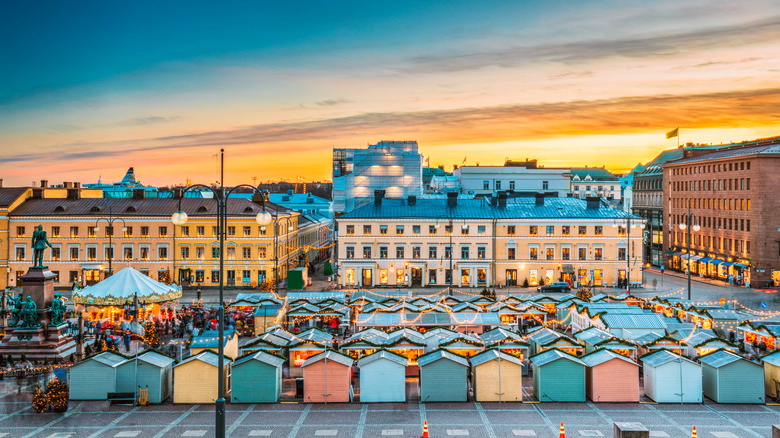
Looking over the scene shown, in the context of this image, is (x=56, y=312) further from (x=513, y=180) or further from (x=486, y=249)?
(x=513, y=180)

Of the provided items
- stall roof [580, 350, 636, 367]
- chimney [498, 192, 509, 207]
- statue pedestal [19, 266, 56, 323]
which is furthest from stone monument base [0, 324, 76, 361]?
chimney [498, 192, 509, 207]

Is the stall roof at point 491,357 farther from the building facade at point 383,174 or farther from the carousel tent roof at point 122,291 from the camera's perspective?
the building facade at point 383,174

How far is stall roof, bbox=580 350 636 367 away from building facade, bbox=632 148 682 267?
5908 centimetres

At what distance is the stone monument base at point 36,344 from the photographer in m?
32.3

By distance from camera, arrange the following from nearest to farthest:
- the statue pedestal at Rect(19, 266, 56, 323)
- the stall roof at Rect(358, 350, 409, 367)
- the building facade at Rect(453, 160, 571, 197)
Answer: the stall roof at Rect(358, 350, 409, 367) < the statue pedestal at Rect(19, 266, 56, 323) < the building facade at Rect(453, 160, 571, 197)

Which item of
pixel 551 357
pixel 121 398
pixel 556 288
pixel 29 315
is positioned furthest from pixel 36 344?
pixel 556 288

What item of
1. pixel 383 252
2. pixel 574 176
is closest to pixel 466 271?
pixel 383 252

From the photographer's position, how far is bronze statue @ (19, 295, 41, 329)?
108 feet

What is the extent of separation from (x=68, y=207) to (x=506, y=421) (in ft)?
190

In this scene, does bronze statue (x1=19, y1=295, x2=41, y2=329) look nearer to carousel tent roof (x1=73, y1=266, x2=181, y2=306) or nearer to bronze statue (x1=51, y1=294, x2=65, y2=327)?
bronze statue (x1=51, y1=294, x2=65, y2=327)

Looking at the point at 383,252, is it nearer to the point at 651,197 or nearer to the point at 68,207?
the point at 68,207

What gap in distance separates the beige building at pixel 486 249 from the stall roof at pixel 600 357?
118ft

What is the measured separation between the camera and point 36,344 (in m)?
32.7

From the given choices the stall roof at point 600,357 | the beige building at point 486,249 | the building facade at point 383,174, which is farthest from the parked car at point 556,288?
the building facade at point 383,174
